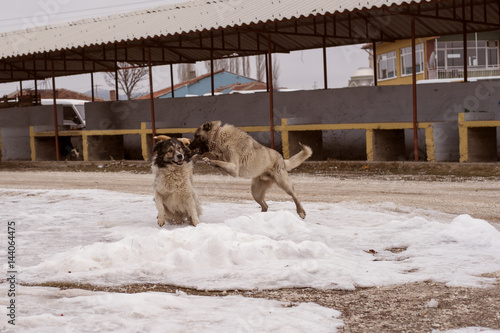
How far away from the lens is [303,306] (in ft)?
17.4

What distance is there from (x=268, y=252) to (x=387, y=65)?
158 ft

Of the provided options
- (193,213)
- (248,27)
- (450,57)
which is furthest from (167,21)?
(450,57)

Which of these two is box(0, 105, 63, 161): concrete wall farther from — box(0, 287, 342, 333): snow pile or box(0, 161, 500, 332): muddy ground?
box(0, 287, 342, 333): snow pile

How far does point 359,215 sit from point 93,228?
3.92 m

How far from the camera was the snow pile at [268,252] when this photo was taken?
622 centimetres

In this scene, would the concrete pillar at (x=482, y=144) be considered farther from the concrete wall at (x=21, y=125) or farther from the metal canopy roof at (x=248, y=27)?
the concrete wall at (x=21, y=125)

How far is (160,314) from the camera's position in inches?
200

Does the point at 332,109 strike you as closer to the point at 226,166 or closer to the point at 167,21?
the point at 167,21

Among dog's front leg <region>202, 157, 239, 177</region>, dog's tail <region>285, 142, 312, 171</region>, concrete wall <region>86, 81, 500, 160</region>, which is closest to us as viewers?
dog's front leg <region>202, 157, 239, 177</region>

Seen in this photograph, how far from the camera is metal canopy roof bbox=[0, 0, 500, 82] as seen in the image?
18.5m

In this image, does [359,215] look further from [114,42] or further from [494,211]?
[114,42]

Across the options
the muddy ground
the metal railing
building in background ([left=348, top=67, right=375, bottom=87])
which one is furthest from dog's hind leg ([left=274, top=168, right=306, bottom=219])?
building in background ([left=348, top=67, right=375, bottom=87])

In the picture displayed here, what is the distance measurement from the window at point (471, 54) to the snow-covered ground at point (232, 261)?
43.6 metres

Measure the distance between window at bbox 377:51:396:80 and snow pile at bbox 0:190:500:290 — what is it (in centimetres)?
4359
